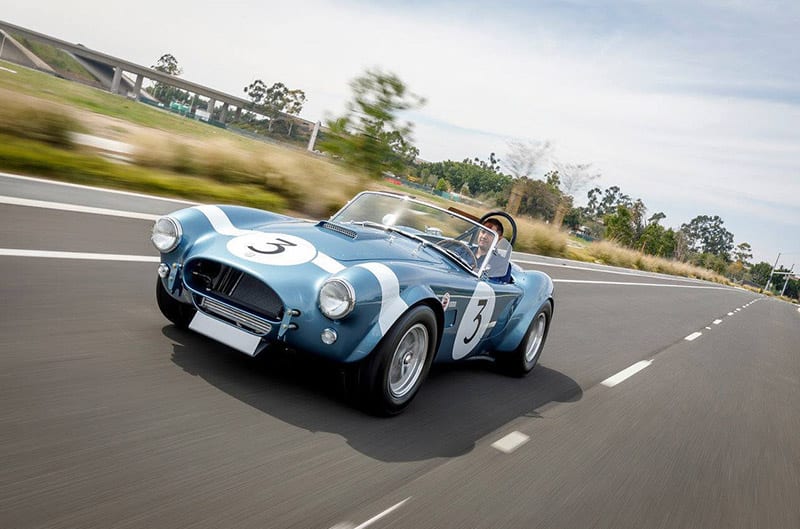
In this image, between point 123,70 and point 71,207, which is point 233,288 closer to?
point 71,207

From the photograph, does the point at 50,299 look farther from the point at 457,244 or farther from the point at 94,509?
the point at 457,244

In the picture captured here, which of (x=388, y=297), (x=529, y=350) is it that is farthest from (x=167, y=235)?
(x=529, y=350)

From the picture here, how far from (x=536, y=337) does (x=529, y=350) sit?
0.67 feet

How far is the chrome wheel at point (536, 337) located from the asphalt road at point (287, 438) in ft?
0.77

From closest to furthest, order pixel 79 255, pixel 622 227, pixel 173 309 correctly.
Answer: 1. pixel 173 309
2. pixel 79 255
3. pixel 622 227

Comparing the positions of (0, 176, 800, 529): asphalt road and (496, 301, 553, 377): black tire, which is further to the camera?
(496, 301, 553, 377): black tire

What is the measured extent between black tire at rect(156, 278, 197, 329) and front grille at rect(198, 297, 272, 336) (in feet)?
1.65

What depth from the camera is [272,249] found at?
149 inches

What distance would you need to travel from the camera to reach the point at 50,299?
4.39 m

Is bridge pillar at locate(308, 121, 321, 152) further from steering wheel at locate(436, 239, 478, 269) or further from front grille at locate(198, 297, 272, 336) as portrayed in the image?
front grille at locate(198, 297, 272, 336)

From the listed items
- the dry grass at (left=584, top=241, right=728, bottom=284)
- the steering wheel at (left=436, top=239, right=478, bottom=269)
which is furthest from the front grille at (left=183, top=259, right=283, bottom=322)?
the dry grass at (left=584, top=241, right=728, bottom=284)

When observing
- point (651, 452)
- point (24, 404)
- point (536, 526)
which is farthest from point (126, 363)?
point (651, 452)

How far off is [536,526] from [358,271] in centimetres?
153

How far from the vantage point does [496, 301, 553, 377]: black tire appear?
5.59 m
